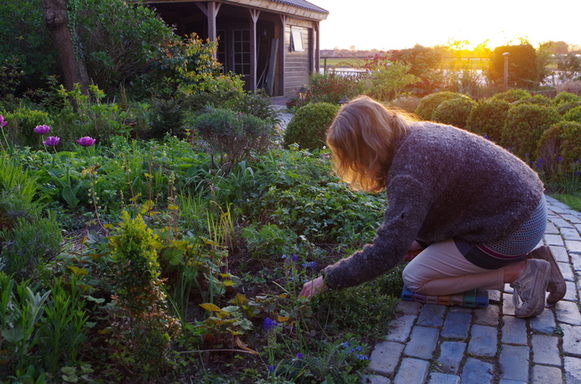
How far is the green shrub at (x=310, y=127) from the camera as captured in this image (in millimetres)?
6918

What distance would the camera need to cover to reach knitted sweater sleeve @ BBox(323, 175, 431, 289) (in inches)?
94.3

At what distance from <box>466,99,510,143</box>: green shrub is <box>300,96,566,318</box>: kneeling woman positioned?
428cm

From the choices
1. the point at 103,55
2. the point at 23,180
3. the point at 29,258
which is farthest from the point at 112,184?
the point at 103,55

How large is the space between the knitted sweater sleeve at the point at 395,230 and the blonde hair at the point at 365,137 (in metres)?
0.19

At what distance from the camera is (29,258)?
2.41 m

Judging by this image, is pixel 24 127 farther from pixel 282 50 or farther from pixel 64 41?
pixel 282 50

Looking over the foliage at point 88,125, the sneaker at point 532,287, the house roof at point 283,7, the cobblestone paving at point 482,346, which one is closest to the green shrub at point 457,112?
the foliage at point 88,125

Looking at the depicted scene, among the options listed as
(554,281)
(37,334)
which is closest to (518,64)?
(554,281)

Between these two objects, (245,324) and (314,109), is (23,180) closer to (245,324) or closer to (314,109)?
(245,324)

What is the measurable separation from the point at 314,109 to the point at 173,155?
7.76 feet

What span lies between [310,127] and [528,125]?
99.0 inches

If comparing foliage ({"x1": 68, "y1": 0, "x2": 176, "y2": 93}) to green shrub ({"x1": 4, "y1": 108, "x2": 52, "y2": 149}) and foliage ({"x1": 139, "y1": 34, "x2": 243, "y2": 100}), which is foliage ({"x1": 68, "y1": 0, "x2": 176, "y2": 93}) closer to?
foliage ({"x1": 139, "y1": 34, "x2": 243, "y2": 100})

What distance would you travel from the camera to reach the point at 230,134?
4.73m

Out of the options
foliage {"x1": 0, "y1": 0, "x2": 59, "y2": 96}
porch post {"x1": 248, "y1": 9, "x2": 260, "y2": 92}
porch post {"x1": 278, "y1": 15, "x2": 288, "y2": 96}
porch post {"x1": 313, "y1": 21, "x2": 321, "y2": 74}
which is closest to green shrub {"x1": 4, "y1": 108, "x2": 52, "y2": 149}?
foliage {"x1": 0, "y1": 0, "x2": 59, "y2": 96}
